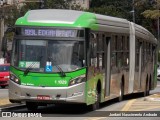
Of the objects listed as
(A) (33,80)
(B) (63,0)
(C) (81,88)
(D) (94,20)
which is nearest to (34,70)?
(A) (33,80)

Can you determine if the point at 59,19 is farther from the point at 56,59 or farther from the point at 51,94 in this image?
the point at 51,94

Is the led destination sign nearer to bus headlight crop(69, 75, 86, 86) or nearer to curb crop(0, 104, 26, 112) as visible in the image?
bus headlight crop(69, 75, 86, 86)

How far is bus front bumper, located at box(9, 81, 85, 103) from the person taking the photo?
15617mm

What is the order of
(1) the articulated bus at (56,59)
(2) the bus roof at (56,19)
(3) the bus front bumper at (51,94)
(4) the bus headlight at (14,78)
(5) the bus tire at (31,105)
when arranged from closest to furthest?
(3) the bus front bumper at (51,94), (1) the articulated bus at (56,59), (4) the bus headlight at (14,78), (2) the bus roof at (56,19), (5) the bus tire at (31,105)

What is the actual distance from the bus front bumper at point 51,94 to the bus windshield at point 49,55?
1.81ft

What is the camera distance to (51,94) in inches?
616

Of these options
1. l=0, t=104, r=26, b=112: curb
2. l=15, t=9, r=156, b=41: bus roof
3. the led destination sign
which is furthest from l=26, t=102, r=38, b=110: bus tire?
l=15, t=9, r=156, b=41: bus roof

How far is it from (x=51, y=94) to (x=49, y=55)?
1.15 meters

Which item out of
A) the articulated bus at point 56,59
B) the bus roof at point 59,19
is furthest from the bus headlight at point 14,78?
the bus roof at point 59,19

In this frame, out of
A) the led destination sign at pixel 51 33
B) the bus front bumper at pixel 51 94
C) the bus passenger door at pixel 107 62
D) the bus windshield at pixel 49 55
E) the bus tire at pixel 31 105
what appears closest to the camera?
the bus front bumper at pixel 51 94

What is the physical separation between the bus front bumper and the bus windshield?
1.81 feet

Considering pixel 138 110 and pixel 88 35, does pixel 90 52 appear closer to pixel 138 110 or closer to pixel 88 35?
pixel 88 35

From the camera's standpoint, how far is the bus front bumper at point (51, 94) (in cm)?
1562

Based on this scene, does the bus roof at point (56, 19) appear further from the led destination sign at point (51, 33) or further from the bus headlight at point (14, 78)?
the bus headlight at point (14, 78)
